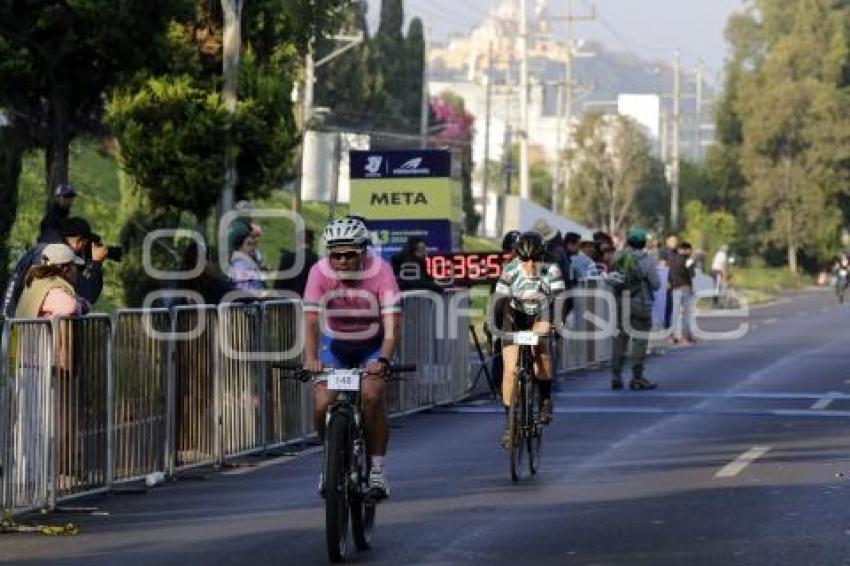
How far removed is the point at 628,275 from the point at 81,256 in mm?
10705

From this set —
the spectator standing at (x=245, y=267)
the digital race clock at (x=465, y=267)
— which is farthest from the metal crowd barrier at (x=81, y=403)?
the digital race clock at (x=465, y=267)

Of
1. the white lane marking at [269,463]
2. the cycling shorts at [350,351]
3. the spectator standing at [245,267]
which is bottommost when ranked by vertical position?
the white lane marking at [269,463]

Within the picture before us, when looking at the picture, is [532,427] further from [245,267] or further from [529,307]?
[245,267]

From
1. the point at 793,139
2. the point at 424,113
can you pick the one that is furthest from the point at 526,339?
the point at 793,139

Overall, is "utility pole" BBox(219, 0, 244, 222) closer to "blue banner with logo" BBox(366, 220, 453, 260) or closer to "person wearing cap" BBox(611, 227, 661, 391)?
"blue banner with logo" BBox(366, 220, 453, 260)

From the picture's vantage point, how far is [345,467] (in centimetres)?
1162

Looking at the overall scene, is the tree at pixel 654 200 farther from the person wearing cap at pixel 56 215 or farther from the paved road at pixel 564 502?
the person wearing cap at pixel 56 215

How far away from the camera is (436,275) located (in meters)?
28.2

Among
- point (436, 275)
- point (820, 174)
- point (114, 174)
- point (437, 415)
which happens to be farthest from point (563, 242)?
A: point (820, 174)

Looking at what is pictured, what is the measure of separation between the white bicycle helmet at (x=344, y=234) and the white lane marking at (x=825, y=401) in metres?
11.2

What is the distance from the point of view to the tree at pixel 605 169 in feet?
325

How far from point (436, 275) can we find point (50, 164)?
5332mm

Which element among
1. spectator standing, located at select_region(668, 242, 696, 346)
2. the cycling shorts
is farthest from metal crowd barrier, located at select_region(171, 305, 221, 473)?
spectator standing, located at select_region(668, 242, 696, 346)

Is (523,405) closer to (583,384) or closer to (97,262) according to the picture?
(97,262)
